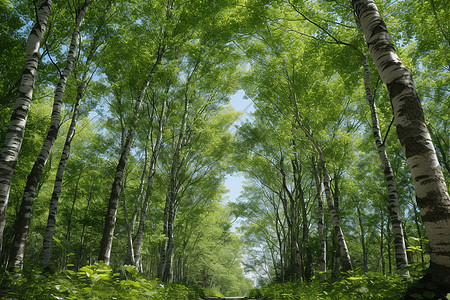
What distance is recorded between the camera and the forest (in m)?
3.28

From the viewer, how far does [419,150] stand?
271 cm

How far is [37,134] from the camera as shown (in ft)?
39.1

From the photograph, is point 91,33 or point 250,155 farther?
point 250,155

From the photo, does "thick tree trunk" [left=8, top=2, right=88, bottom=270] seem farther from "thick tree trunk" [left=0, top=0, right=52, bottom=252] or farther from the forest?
"thick tree trunk" [left=0, top=0, right=52, bottom=252]

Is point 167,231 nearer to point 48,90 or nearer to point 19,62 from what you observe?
point 19,62

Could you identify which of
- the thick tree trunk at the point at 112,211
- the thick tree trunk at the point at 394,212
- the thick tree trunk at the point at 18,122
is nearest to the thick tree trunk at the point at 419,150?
the thick tree trunk at the point at 394,212

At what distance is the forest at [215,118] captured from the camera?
3.28 metres

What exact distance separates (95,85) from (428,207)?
12.0 meters

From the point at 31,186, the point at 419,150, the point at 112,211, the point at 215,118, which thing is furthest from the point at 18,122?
the point at 215,118

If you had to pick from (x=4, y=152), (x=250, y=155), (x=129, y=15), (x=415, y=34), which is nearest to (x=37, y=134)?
(x=129, y=15)

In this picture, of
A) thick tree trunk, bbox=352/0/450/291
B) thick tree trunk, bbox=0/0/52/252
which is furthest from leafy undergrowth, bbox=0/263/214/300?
thick tree trunk, bbox=352/0/450/291

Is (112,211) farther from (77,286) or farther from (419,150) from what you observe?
(419,150)

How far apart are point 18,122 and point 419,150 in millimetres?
5752

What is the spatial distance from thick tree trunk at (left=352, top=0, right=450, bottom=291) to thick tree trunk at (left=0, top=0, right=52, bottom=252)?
548 cm
